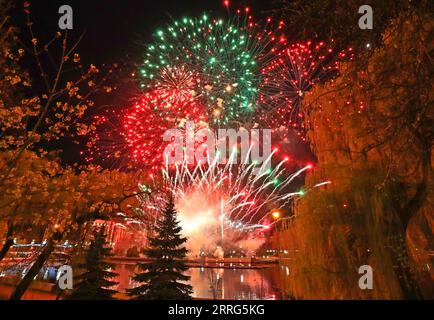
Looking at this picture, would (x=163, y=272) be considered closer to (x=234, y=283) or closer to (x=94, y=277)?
(x=94, y=277)

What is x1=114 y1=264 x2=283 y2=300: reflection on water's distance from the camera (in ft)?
61.0

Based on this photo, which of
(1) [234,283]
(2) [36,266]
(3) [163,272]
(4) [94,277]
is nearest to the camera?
(3) [163,272]

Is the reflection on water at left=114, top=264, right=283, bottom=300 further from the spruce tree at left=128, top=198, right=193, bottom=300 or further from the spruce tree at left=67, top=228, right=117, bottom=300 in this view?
the spruce tree at left=128, top=198, right=193, bottom=300

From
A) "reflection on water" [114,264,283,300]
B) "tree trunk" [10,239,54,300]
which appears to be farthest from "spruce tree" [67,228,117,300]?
"reflection on water" [114,264,283,300]

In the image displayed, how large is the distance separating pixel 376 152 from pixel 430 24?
199 inches

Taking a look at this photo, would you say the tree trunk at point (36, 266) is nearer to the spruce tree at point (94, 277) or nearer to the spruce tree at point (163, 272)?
the spruce tree at point (94, 277)

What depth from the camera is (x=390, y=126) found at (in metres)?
6.18

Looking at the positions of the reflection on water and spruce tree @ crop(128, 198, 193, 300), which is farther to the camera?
the reflection on water

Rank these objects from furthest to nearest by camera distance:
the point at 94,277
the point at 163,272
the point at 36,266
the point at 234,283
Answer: the point at 234,283 → the point at 94,277 → the point at 36,266 → the point at 163,272

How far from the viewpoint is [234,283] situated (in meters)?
22.8

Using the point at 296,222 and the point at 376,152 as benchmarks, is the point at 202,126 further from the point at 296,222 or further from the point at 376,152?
the point at 376,152

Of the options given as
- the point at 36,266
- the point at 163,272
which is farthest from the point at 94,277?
the point at 163,272

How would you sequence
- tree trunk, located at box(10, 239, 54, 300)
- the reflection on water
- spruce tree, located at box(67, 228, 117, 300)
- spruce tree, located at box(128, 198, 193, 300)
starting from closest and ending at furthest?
1. spruce tree, located at box(128, 198, 193, 300)
2. spruce tree, located at box(67, 228, 117, 300)
3. tree trunk, located at box(10, 239, 54, 300)
4. the reflection on water
